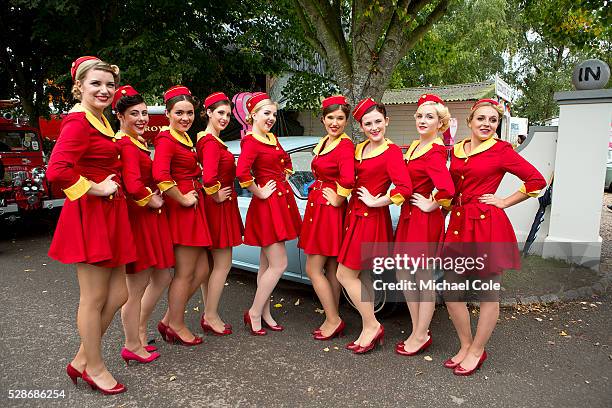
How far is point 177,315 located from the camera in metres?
3.84

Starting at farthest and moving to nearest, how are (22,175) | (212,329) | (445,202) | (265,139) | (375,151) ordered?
(22,175) < (212,329) < (265,139) < (375,151) < (445,202)

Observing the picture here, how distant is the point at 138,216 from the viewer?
333 centimetres

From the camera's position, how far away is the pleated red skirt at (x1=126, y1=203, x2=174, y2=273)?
3.31 meters

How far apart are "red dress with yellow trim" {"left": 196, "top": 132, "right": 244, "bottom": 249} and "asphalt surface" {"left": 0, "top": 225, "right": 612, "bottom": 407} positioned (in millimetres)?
905

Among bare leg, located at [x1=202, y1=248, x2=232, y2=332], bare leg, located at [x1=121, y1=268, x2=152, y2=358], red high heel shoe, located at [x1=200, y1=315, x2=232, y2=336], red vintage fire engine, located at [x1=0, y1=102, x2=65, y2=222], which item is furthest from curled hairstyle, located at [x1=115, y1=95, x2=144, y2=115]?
red vintage fire engine, located at [x1=0, y1=102, x2=65, y2=222]

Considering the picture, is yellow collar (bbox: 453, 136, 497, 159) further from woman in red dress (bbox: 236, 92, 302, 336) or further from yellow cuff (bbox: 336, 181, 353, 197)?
woman in red dress (bbox: 236, 92, 302, 336)

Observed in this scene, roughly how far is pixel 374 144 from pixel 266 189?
920mm

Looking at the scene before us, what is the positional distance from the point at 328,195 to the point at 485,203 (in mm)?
1116

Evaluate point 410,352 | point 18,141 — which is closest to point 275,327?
point 410,352

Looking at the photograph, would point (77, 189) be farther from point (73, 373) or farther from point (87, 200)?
point (73, 373)

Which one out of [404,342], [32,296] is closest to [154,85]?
[32,296]

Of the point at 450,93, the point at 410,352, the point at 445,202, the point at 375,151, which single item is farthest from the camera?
the point at 450,93

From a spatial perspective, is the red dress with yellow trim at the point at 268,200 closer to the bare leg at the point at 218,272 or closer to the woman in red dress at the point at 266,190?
the woman in red dress at the point at 266,190

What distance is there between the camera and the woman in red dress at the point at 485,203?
3176 mm
